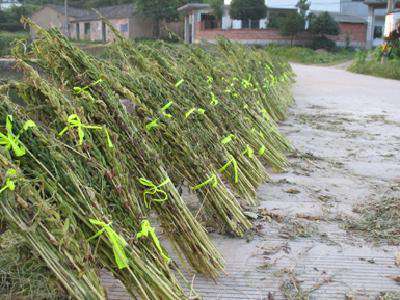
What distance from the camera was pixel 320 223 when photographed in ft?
11.6

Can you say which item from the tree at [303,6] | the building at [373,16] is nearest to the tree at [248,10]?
the tree at [303,6]

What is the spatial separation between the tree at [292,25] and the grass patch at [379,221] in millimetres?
33982

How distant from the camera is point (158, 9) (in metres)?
42.4

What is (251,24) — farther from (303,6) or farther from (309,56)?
(309,56)

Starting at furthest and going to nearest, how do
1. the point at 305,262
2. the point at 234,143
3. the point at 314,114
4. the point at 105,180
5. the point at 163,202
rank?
the point at 314,114
the point at 234,143
the point at 305,262
the point at 163,202
the point at 105,180

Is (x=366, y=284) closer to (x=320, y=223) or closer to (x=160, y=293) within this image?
(x=320, y=223)

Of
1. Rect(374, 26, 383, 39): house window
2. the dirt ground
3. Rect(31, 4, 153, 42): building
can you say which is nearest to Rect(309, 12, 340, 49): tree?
Rect(374, 26, 383, 39): house window

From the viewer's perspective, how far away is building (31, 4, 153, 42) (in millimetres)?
45906

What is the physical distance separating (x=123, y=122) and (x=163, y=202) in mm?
498

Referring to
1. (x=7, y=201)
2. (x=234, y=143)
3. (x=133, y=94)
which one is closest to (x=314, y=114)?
(x=234, y=143)

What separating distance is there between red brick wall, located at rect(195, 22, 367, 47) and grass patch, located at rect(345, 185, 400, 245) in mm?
32716

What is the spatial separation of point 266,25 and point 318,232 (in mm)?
37848

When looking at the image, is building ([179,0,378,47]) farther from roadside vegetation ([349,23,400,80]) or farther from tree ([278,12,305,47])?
roadside vegetation ([349,23,400,80])

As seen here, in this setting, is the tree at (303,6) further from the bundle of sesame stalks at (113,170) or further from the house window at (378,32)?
the bundle of sesame stalks at (113,170)
